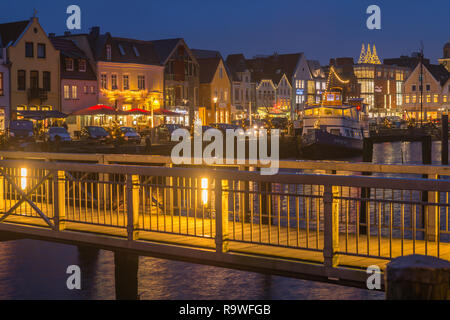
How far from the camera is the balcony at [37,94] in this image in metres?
66.7

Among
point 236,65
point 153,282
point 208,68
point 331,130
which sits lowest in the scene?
point 153,282

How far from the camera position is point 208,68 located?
98000 mm

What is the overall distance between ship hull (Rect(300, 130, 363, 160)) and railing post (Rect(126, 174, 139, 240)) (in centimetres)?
4845

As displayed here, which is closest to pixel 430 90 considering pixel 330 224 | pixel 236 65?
pixel 236 65

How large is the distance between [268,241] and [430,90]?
448 ft

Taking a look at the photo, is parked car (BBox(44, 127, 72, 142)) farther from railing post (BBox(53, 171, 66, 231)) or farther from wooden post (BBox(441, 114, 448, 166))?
railing post (BBox(53, 171, 66, 231))

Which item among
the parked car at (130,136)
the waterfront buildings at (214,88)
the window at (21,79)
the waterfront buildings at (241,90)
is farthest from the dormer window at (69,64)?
the waterfront buildings at (241,90)

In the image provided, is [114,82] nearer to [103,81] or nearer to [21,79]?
[103,81]

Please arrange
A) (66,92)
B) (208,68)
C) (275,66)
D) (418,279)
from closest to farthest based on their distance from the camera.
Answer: (418,279), (66,92), (208,68), (275,66)

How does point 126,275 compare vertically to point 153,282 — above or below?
above

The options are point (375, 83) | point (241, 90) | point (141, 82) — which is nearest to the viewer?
point (141, 82)

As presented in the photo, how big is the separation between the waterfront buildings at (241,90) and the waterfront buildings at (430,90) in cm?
4011

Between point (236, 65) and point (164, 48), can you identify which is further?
point (236, 65)
